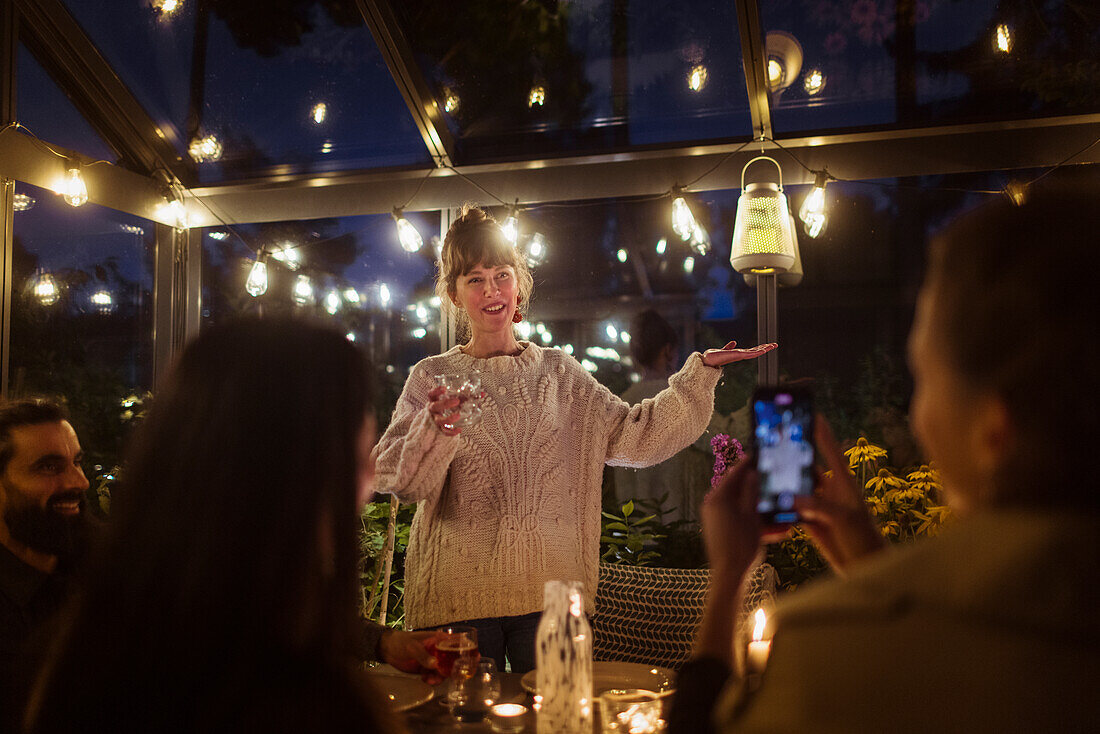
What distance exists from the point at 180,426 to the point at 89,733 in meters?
0.30

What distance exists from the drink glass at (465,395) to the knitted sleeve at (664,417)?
0.37m

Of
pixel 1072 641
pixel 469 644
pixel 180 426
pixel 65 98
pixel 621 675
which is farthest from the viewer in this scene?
pixel 65 98

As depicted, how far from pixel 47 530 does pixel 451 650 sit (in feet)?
3.10

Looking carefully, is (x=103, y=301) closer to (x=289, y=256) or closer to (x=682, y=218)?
(x=289, y=256)

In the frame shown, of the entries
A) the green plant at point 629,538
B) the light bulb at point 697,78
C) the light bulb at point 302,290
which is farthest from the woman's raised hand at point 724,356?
the light bulb at point 302,290

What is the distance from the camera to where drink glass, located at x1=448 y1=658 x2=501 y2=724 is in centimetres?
150

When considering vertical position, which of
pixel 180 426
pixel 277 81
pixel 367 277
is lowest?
pixel 180 426

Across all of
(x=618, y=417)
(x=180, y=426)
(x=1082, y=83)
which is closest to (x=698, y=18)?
(x=1082, y=83)

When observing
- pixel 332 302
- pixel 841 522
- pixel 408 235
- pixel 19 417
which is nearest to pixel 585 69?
pixel 408 235

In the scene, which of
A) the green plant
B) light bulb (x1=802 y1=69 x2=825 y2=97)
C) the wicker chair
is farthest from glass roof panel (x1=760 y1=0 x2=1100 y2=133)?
the wicker chair

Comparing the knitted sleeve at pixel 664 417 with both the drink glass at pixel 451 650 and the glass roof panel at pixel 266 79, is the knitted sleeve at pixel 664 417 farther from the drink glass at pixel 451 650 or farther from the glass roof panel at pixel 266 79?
the glass roof panel at pixel 266 79

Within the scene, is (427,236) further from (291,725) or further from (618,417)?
(291,725)

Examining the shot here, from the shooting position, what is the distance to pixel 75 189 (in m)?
3.12

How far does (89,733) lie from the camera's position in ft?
2.56
